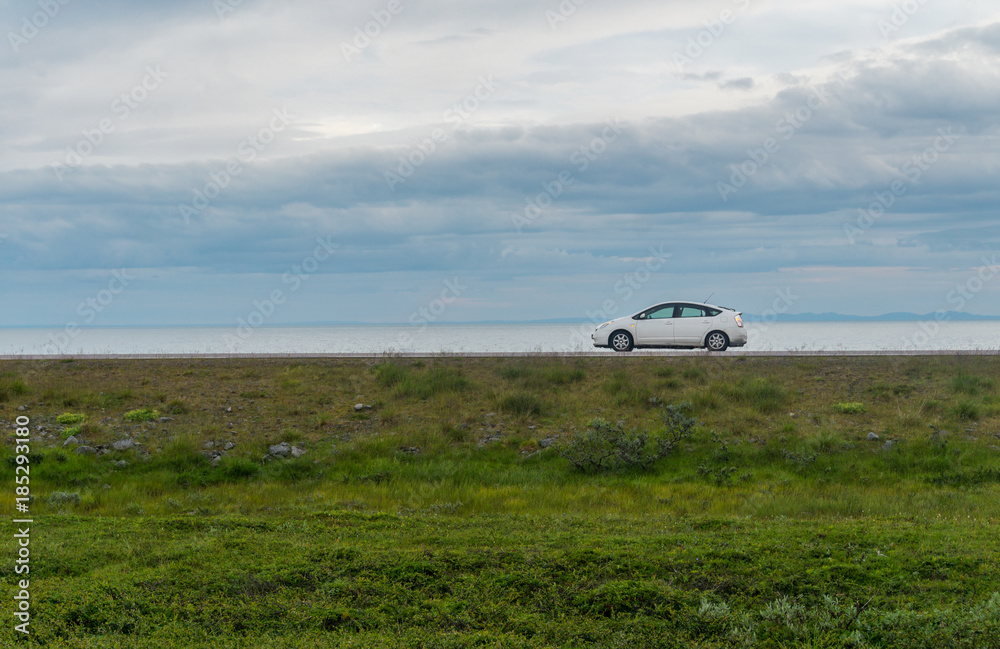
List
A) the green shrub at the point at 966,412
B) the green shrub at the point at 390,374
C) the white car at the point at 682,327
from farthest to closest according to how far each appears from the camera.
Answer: the white car at the point at 682,327
the green shrub at the point at 390,374
the green shrub at the point at 966,412

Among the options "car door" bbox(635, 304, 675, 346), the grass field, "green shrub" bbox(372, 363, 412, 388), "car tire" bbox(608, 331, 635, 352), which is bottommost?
the grass field

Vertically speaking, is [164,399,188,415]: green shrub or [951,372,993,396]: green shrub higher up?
[951,372,993,396]: green shrub

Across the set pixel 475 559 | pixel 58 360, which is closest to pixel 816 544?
pixel 475 559

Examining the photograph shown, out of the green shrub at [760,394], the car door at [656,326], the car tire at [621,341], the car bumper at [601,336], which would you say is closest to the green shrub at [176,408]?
the green shrub at [760,394]

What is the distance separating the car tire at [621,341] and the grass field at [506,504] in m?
4.72

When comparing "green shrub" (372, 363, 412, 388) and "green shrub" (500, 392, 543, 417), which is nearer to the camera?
"green shrub" (500, 392, 543, 417)

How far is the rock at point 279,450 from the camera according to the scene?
1450 cm

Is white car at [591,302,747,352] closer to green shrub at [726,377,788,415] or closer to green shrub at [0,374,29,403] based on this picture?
green shrub at [726,377,788,415]

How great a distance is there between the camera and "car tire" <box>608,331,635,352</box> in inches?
1075

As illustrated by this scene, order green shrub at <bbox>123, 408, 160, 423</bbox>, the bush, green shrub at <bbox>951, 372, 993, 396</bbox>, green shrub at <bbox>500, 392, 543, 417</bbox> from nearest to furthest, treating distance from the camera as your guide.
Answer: the bush
green shrub at <bbox>123, 408, 160, 423</bbox>
green shrub at <bbox>500, 392, 543, 417</bbox>
green shrub at <bbox>951, 372, 993, 396</bbox>

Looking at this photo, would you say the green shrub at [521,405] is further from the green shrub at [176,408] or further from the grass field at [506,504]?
the green shrub at [176,408]

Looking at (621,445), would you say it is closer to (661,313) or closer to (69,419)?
(69,419)

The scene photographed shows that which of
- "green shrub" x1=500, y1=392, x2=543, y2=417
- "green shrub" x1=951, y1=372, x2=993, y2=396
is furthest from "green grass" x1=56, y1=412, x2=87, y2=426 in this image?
"green shrub" x1=951, y1=372, x2=993, y2=396

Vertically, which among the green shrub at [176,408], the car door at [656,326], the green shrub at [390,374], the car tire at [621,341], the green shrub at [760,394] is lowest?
the green shrub at [176,408]
